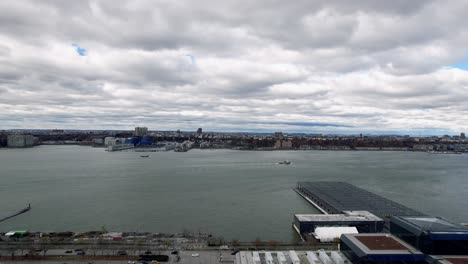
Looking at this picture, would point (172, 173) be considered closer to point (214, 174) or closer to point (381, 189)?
point (214, 174)

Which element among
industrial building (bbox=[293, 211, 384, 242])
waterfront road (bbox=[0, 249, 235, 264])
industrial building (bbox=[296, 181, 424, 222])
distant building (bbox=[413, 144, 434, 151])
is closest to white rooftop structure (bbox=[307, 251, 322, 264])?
waterfront road (bbox=[0, 249, 235, 264])

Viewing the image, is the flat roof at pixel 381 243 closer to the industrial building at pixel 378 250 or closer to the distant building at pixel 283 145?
the industrial building at pixel 378 250

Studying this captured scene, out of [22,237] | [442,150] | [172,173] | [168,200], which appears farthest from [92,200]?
[442,150]

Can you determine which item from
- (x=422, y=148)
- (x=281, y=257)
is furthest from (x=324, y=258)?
(x=422, y=148)

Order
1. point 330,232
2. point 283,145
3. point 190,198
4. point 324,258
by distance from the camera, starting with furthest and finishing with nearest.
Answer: point 283,145
point 190,198
point 330,232
point 324,258

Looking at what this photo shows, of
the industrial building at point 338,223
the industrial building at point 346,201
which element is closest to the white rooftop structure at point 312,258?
the industrial building at point 338,223

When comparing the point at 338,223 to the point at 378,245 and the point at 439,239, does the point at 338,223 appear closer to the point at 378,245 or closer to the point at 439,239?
the point at 378,245

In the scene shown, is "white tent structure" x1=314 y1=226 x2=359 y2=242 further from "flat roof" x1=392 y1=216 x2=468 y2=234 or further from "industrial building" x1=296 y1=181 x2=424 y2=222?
"flat roof" x1=392 y1=216 x2=468 y2=234
